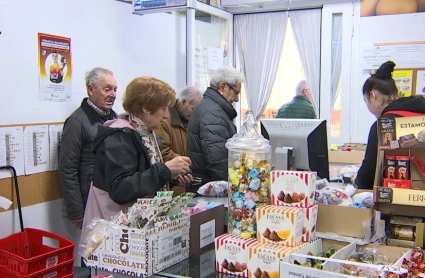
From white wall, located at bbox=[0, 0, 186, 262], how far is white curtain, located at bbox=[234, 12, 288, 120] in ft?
5.19

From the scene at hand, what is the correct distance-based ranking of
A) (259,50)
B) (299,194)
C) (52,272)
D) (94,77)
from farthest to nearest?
(259,50) < (94,77) < (52,272) < (299,194)

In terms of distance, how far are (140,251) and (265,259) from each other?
415 millimetres

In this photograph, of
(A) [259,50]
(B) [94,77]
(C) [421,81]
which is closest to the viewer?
(B) [94,77]

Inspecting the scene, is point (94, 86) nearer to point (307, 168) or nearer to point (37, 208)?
point (37, 208)

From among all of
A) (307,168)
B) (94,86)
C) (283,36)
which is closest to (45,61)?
(94,86)

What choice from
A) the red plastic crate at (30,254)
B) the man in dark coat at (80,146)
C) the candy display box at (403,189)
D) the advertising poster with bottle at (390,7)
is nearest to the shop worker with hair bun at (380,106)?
the candy display box at (403,189)

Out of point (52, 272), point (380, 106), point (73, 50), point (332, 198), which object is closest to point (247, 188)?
point (332, 198)

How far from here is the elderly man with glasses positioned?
3.04 metres

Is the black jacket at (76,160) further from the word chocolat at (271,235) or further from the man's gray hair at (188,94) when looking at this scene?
the word chocolat at (271,235)

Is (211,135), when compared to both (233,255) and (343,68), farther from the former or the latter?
(343,68)

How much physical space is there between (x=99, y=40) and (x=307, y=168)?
213cm

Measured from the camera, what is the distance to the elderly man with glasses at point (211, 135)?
304cm

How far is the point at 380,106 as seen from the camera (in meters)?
2.84

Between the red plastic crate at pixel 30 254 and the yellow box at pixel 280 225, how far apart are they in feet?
4.31
